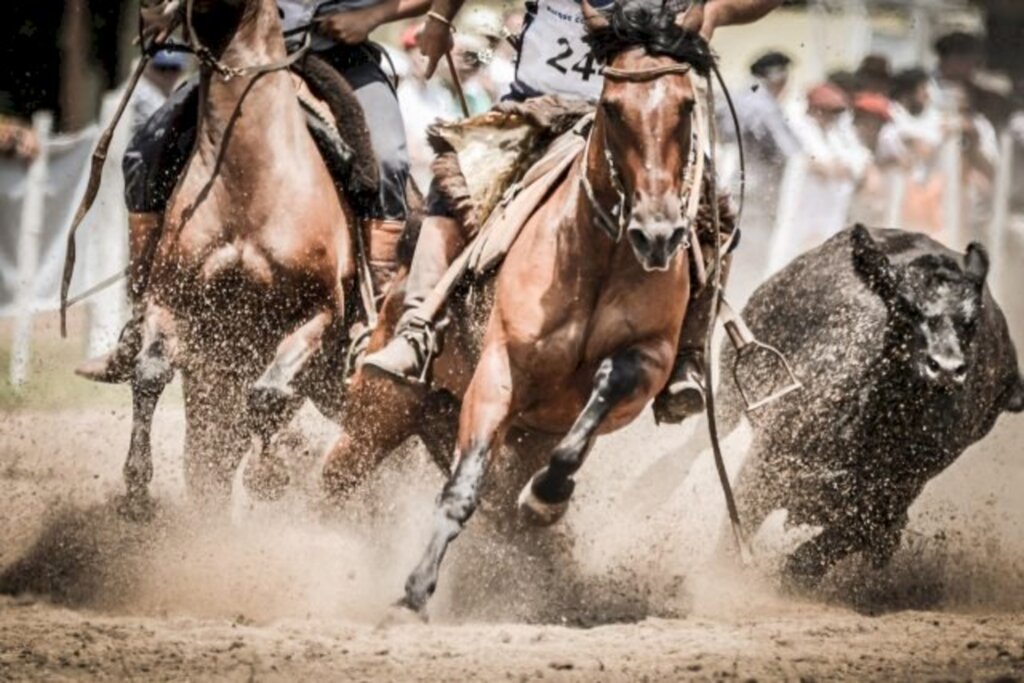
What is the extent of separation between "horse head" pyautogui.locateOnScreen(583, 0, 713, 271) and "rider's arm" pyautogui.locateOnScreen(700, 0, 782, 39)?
20.3 inches

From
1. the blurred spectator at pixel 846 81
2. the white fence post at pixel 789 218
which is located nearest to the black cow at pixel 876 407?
the white fence post at pixel 789 218

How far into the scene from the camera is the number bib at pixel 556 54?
9227 millimetres

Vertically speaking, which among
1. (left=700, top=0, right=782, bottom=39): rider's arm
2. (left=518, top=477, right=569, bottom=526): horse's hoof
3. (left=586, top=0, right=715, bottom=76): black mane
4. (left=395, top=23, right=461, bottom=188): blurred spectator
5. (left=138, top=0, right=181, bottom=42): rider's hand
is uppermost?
(left=586, top=0, right=715, bottom=76): black mane

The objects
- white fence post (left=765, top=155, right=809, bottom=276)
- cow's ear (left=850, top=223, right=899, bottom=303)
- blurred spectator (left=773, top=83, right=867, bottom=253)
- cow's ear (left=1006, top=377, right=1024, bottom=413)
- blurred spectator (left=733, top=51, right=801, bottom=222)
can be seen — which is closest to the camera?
cow's ear (left=850, top=223, right=899, bottom=303)

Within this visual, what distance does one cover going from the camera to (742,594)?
944 centimetres

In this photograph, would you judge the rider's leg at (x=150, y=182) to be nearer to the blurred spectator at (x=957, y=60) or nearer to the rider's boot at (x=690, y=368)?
the rider's boot at (x=690, y=368)

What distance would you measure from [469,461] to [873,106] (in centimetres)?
1005

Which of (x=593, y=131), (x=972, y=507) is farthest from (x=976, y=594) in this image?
(x=593, y=131)

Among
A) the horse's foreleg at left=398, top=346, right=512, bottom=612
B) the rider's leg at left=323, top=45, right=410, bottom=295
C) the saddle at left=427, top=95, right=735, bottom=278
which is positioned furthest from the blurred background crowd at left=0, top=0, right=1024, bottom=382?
the horse's foreleg at left=398, top=346, right=512, bottom=612

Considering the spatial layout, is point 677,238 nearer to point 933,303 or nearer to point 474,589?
point 474,589

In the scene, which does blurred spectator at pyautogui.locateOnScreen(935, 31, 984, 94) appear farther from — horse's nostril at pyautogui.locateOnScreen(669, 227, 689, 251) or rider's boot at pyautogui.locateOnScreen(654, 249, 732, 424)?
horse's nostril at pyautogui.locateOnScreen(669, 227, 689, 251)

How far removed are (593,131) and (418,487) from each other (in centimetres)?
263

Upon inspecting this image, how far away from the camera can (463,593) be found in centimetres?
898

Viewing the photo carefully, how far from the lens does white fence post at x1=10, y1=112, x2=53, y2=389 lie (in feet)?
49.7
